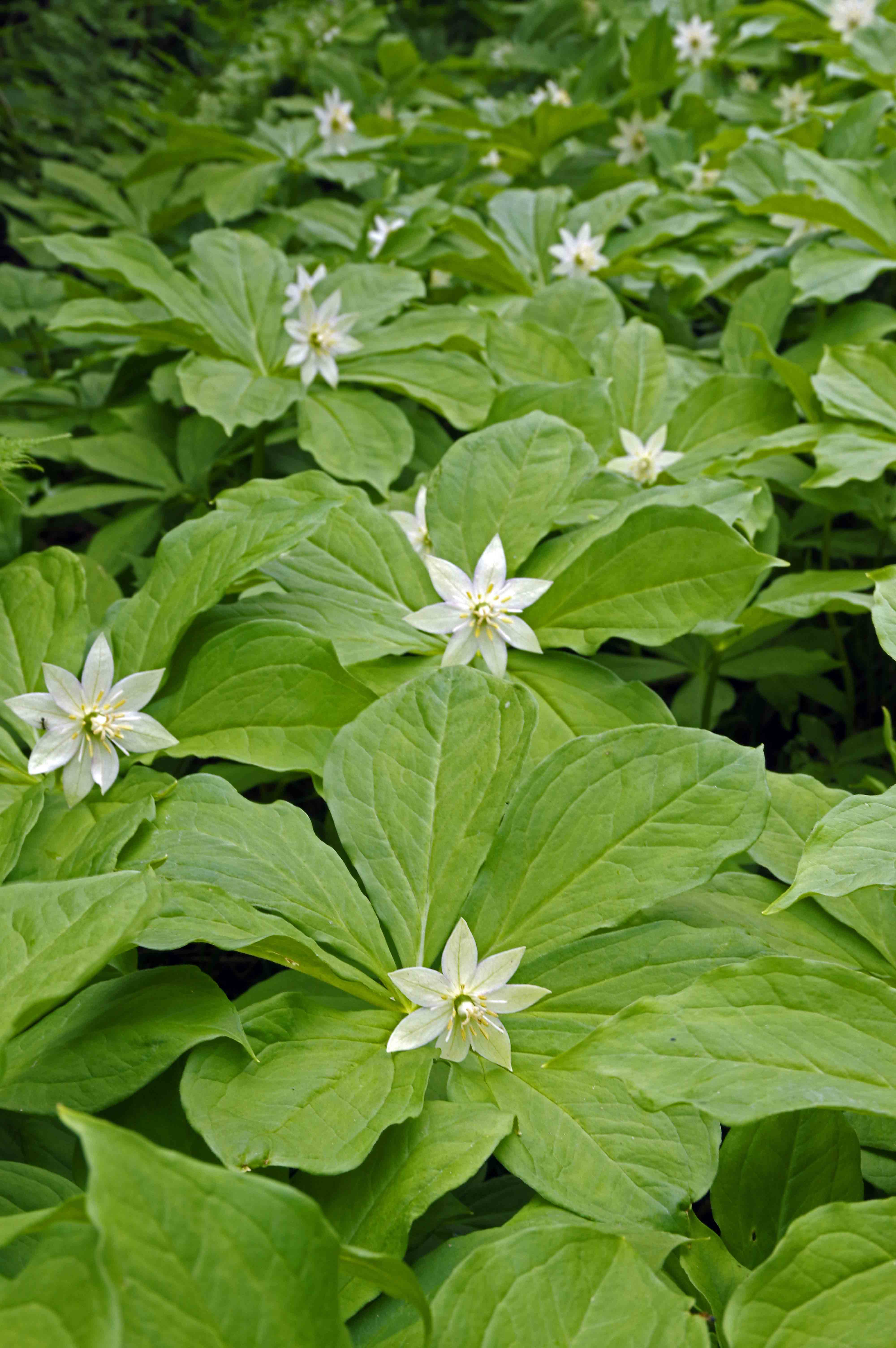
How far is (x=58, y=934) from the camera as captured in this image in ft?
2.32

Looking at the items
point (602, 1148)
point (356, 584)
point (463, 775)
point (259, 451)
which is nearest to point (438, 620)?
point (356, 584)

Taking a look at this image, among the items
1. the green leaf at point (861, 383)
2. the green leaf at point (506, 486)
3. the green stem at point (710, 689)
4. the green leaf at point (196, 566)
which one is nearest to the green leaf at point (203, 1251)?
the green leaf at point (196, 566)

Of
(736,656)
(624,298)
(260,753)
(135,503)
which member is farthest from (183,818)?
(624,298)

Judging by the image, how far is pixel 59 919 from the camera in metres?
0.72

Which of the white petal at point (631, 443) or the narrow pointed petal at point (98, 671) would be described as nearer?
the narrow pointed petal at point (98, 671)

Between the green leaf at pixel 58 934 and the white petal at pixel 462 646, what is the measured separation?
0.49 m

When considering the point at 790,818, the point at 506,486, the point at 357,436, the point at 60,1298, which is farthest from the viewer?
the point at 357,436

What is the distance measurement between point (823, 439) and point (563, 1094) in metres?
0.95

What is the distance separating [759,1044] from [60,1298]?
0.43m

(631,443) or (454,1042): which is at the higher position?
(631,443)

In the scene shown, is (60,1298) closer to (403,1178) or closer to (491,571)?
(403,1178)

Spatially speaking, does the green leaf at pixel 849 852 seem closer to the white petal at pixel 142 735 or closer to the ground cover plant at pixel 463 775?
the ground cover plant at pixel 463 775

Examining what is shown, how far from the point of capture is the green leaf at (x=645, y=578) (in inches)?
43.4

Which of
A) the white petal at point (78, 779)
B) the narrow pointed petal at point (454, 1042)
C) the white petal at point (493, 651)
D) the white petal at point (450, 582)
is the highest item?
the white petal at point (450, 582)
